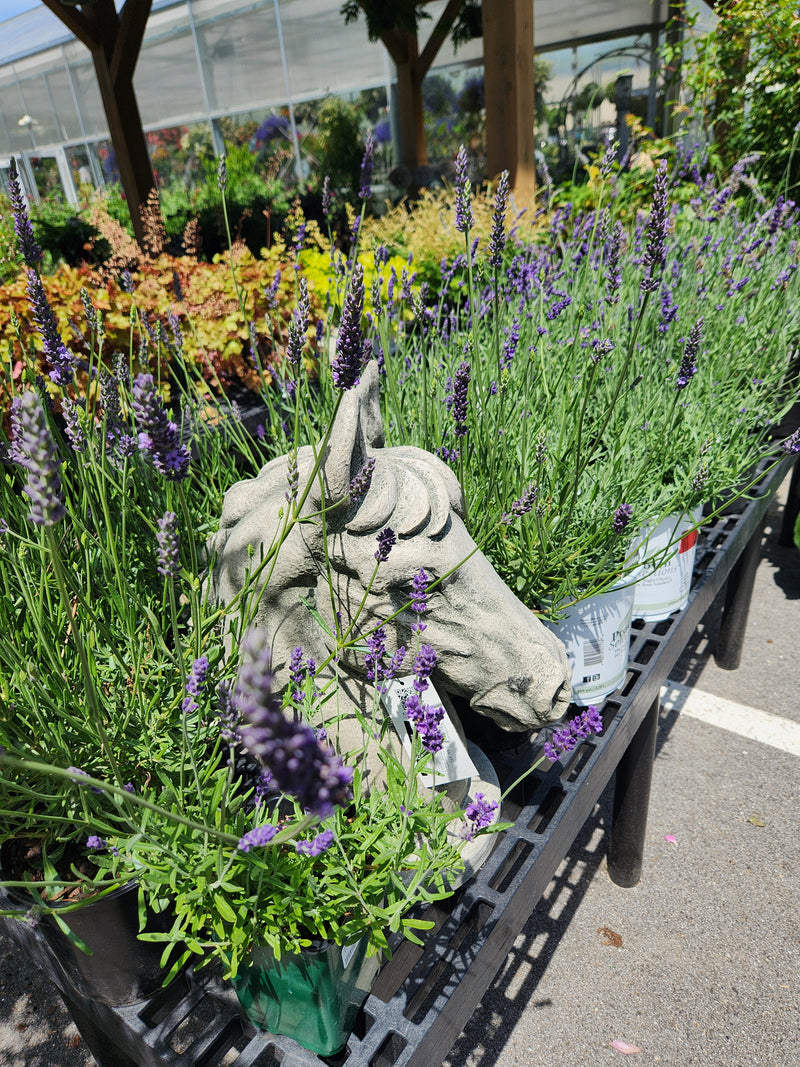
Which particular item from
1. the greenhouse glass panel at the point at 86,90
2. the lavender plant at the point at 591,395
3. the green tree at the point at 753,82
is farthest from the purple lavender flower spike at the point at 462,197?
the greenhouse glass panel at the point at 86,90

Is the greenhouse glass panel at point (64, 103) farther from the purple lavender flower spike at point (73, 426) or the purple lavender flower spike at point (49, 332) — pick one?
the purple lavender flower spike at point (73, 426)

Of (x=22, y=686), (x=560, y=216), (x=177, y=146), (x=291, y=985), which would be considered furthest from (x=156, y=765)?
(x=177, y=146)

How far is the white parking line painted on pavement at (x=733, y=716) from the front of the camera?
9.24ft

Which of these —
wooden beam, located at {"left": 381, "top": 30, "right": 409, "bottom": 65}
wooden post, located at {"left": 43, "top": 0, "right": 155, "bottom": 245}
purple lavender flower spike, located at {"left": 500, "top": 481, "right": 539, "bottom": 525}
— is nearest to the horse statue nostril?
purple lavender flower spike, located at {"left": 500, "top": 481, "right": 539, "bottom": 525}

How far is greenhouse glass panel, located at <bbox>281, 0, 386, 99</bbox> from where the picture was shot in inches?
455

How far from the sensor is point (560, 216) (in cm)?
320

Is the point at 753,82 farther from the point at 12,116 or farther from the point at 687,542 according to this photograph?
the point at 12,116

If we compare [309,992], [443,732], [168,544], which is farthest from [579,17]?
[309,992]

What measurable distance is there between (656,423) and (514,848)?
1.29m

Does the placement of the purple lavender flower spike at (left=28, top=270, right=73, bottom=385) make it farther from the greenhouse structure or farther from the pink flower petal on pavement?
the greenhouse structure

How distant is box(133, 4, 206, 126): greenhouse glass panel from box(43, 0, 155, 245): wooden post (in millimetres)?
8134

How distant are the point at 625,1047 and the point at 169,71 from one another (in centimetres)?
1623

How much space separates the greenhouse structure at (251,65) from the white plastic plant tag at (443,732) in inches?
496

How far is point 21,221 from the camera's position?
1115mm
